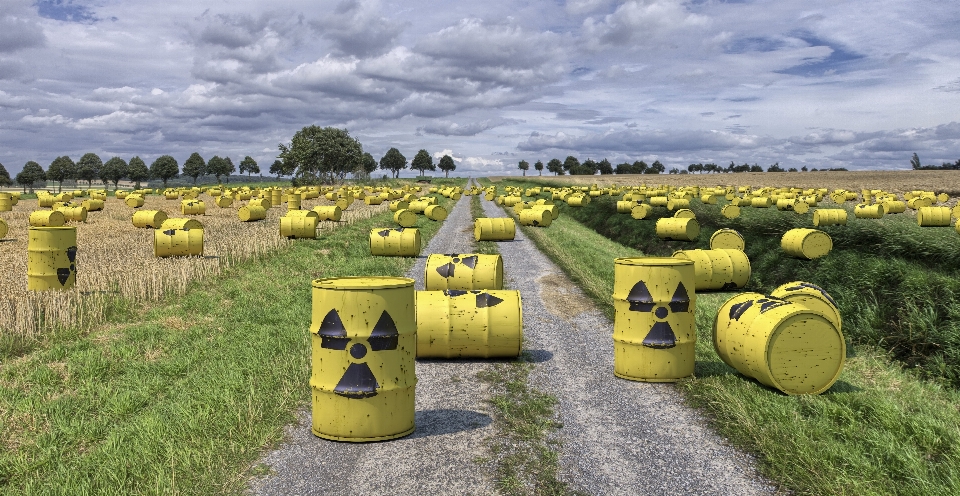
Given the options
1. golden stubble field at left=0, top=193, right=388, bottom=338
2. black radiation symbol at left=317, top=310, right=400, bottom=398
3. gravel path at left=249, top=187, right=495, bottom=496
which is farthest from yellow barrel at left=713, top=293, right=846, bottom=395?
golden stubble field at left=0, top=193, right=388, bottom=338

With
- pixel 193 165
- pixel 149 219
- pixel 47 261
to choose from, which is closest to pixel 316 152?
pixel 193 165

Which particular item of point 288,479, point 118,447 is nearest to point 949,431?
point 288,479

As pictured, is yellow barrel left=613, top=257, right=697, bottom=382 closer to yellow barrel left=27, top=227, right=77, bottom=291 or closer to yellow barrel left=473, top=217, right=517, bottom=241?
yellow barrel left=27, top=227, right=77, bottom=291

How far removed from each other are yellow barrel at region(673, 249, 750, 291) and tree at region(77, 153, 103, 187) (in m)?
178

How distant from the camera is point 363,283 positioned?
303 inches

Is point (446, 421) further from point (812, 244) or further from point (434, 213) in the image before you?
point (434, 213)

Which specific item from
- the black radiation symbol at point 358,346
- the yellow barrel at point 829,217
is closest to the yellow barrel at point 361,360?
the black radiation symbol at point 358,346

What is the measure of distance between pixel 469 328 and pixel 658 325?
2.83 metres

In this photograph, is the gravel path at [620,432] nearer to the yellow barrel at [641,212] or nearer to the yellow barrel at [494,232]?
the yellow barrel at [494,232]

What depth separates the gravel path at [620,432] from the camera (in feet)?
20.9

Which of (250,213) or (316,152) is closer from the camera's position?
(250,213)

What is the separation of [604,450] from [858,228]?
17.9m

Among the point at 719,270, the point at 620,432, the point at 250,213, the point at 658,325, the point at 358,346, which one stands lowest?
the point at 620,432

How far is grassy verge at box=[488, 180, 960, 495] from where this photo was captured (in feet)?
20.9
